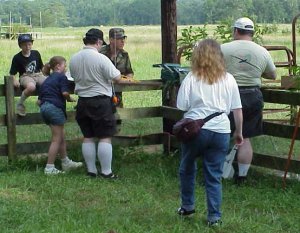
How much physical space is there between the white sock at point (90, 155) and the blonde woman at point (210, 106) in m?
2.19

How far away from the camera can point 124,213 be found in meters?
6.07

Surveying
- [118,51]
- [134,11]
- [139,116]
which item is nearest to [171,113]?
[139,116]

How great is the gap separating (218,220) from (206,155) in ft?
1.77

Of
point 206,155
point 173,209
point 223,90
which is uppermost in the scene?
point 223,90

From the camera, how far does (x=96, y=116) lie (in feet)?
25.0

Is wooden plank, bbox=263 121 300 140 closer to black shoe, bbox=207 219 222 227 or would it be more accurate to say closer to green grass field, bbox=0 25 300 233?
green grass field, bbox=0 25 300 233

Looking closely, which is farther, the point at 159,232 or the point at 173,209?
the point at 173,209

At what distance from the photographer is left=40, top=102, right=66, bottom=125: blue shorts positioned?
25.7 ft

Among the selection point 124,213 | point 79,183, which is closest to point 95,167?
point 79,183

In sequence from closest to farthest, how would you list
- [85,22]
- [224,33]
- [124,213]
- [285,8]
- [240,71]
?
[124,213]
[240,71]
[224,33]
[285,8]
[85,22]

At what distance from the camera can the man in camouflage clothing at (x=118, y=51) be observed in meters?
9.05

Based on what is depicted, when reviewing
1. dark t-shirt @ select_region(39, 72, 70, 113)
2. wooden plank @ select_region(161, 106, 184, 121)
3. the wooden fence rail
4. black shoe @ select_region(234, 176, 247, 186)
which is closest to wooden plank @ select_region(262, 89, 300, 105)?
the wooden fence rail

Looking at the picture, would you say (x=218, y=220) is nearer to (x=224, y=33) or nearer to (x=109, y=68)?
(x=109, y=68)

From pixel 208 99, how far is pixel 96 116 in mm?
2338
